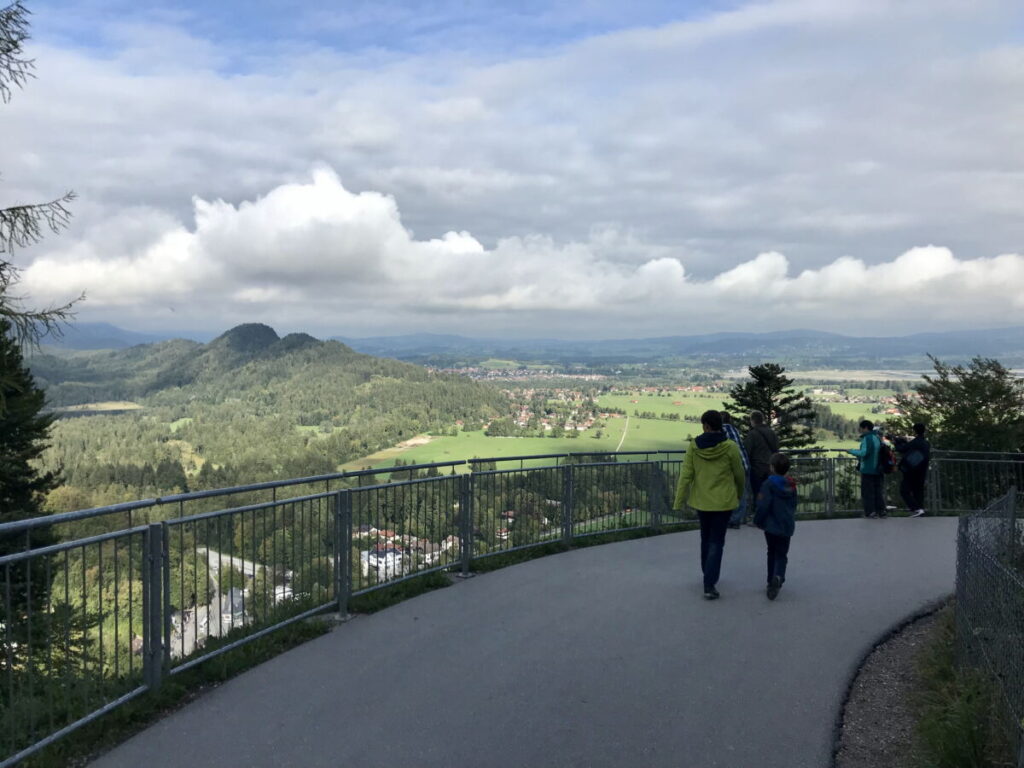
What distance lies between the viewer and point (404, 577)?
6.93 meters

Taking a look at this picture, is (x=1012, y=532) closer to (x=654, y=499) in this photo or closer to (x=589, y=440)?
(x=654, y=499)

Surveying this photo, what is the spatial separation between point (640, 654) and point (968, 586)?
2.25 metres

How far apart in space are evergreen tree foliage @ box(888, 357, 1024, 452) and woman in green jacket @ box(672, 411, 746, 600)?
30.1m

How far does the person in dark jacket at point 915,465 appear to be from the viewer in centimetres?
1251

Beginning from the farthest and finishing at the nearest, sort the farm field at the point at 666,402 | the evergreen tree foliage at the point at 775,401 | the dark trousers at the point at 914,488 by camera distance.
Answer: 1. the farm field at the point at 666,402
2. the evergreen tree foliage at the point at 775,401
3. the dark trousers at the point at 914,488

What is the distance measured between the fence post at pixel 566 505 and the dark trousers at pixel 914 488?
23.8ft

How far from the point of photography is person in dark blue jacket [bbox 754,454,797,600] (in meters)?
6.84

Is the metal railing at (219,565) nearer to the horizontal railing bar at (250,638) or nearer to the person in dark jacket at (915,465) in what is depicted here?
the horizontal railing bar at (250,638)

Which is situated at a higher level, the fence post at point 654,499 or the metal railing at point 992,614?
the metal railing at point 992,614

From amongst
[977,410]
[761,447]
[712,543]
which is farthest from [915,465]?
[977,410]

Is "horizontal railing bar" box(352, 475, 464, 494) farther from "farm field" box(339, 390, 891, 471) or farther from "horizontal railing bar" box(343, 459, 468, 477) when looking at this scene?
"farm field" box(339, 390, 891, 471)

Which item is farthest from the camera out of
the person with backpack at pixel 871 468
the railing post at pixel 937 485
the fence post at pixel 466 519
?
the railing post at pixel 937 485

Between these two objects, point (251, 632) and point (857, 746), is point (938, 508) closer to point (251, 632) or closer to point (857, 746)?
point (857, 746)

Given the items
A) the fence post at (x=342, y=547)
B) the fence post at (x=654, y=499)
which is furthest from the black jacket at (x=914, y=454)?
the fence post at (x=342, y=547)
